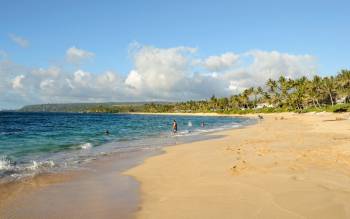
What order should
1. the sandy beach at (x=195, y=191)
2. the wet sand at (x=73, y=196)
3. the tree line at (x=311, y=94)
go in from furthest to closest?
the tree line at (x=311, y=94) → the wet sand at (x=73, y=196) → the sandy beach at (x=195, y=191)

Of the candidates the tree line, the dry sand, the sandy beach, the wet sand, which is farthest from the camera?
the tree line

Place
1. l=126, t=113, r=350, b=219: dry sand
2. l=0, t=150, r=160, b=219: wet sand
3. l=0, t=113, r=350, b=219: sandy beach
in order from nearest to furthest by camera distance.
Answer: l=126, t=113, r=350, b=219: dry sand
l=0, t=113, r=350, b=219: sandy beach
l=0, t=150, r=160, b=219: wet sand

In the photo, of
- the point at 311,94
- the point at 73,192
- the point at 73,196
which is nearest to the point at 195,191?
the point at 73,196

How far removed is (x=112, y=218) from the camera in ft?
27.0

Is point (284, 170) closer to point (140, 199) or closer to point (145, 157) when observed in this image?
point (140, 199)

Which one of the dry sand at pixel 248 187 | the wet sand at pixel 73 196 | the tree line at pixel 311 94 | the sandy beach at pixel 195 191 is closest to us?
the dry sand at pixel 248 187

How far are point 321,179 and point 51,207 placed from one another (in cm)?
895

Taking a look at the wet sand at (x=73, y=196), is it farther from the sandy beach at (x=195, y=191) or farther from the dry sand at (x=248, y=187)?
the dry sand at (x=248, y=187)

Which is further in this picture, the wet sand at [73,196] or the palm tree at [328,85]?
the palm tree at [328,85]

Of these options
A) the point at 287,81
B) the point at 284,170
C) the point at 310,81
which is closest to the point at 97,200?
the point at 284,170

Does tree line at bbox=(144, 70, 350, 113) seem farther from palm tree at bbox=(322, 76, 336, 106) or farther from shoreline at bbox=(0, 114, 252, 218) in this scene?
shoreline at bbox=(0, 114, 252, 218)

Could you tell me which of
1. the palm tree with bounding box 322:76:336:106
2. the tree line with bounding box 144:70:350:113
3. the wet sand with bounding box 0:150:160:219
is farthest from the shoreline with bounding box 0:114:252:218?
the palm tree with bounding box 322:76:336:106

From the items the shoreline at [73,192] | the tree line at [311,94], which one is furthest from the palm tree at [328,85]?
the shoreline at [73,192]

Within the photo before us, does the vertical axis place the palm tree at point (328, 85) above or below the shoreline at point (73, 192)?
above
